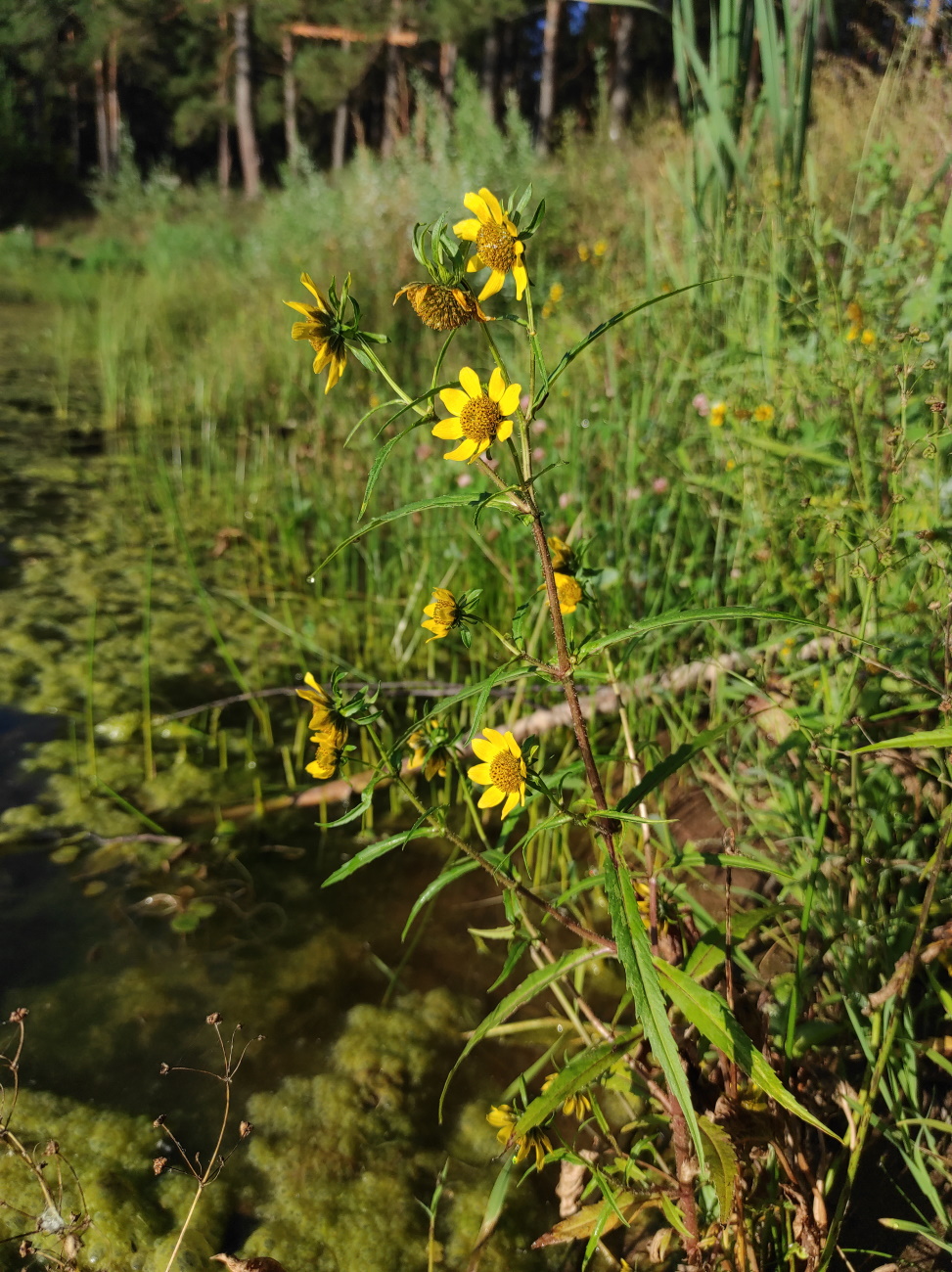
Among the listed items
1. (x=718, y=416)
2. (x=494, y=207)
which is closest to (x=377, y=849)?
(x=494, y=207)

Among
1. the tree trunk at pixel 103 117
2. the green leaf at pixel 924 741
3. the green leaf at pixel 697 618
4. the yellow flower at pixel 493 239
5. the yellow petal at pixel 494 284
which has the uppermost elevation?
the tree trunk at pixel 103 117

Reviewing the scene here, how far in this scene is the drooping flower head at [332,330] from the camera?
1.99ft

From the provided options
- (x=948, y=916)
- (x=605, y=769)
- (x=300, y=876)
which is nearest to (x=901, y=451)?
(x=948, y=916)

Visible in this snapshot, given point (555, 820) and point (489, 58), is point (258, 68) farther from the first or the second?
point (555, 820)

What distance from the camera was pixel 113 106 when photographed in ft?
58.3

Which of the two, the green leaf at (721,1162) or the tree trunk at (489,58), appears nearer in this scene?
the green leaf at (721,1162)

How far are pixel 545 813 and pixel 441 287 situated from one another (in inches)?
40.1

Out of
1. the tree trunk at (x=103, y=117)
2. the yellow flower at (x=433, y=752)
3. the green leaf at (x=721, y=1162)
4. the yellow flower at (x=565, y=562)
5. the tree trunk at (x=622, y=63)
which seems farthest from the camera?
the tree trunk at (x=103, y=117)

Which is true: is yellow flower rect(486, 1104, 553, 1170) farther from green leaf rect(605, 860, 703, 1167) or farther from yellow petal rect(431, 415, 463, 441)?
yellow petal rect(431, 415, 463, 441)

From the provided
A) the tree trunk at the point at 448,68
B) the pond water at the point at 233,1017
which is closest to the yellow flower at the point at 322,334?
the pond water at the point at 233,1017

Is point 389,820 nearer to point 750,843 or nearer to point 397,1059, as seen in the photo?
point 397,1059

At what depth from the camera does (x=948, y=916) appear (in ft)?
3.01

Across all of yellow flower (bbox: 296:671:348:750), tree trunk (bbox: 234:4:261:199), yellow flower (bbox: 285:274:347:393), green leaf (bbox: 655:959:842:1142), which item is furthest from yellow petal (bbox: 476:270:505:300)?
tree trunk (bbox: 234:4:261:199)

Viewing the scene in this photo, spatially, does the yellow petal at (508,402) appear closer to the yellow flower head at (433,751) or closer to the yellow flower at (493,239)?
the yellow flower at (493,239)
